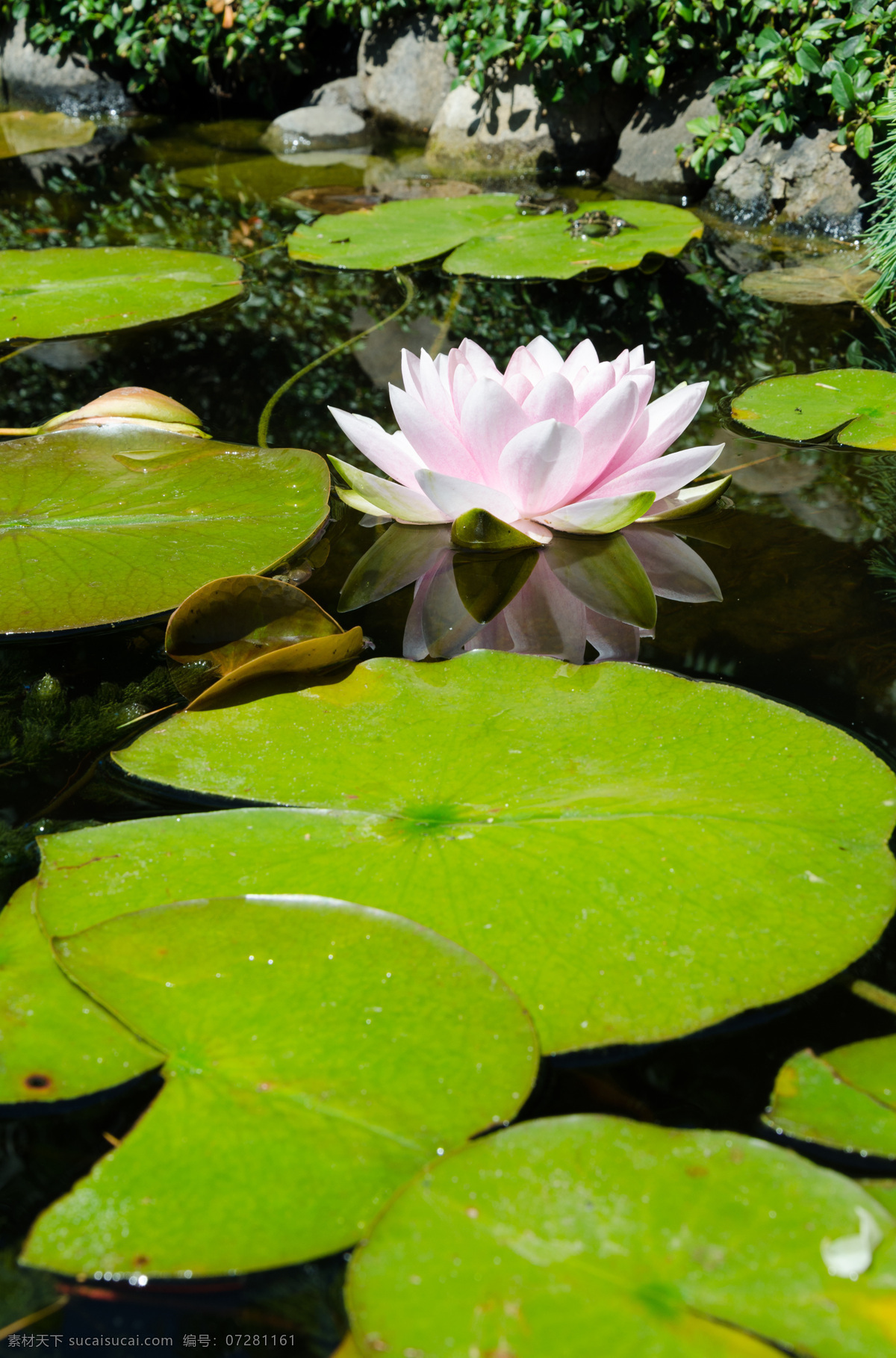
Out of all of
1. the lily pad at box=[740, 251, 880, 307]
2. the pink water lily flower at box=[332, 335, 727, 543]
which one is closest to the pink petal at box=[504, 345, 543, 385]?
the pink water lily flower at box=[332, 335, 727, 543]

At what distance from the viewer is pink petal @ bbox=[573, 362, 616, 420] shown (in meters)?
1.15

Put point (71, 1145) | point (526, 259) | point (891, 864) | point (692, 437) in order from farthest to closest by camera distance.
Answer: point (526, 259)
point (692, 437)
point (891, 864)
point (71, 1145)

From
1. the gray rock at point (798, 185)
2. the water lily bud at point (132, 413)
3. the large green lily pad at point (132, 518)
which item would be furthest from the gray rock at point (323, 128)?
the large green lily pad at point (132, 518)

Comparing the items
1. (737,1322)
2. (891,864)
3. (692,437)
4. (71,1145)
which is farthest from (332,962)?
(692,437)

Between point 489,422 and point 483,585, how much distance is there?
7.8 inches

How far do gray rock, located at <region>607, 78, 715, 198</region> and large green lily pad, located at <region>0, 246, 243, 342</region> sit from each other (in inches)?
67.8

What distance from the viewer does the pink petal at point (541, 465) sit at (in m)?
1.07

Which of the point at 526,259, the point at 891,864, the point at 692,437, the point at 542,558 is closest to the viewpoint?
the point at 891,864

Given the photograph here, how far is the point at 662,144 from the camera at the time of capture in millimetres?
3355

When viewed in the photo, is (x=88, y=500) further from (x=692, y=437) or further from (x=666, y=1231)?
(x=666, y=1231)

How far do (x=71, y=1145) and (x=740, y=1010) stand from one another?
428 millimetres

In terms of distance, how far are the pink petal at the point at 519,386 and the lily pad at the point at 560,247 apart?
1268 millimetres

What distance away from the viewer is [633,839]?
753mm

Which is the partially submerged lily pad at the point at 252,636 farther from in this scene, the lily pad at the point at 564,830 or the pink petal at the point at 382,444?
the pink petal at the point at 382,444
